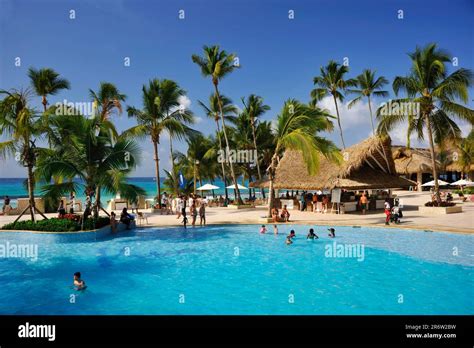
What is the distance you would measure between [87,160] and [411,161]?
42.4 metres

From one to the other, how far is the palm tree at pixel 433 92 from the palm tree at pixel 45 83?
23638 mm

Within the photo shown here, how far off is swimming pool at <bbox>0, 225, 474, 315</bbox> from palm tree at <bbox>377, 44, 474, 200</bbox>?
842 cm

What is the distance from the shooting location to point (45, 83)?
2381 cm

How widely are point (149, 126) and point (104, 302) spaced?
18.1m

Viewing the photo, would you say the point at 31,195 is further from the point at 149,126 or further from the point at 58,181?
the point at 149,126

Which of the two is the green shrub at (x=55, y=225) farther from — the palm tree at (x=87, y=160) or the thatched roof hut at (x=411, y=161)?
the thatched roof hut at (x=411, y=161)

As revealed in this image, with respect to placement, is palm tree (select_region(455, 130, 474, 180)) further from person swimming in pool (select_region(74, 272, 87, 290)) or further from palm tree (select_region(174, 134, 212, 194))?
person swimming in pool (select_region(74, 272, 87, 290))

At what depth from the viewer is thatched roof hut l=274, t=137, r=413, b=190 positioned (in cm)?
2089

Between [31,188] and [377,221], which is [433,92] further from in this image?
[31,188]

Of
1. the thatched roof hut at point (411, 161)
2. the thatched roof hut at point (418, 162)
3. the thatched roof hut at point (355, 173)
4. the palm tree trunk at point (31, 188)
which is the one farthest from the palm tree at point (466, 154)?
the palm tree trunk at point (31, 188)

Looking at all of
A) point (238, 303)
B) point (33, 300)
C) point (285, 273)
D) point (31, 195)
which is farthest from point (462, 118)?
point (31, 195)

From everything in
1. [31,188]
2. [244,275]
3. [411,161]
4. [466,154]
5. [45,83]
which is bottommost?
[244,275]

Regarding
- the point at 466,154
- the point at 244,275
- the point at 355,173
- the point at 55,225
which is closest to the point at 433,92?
the point at 355,173

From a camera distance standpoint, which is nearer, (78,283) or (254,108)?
(78,283)
